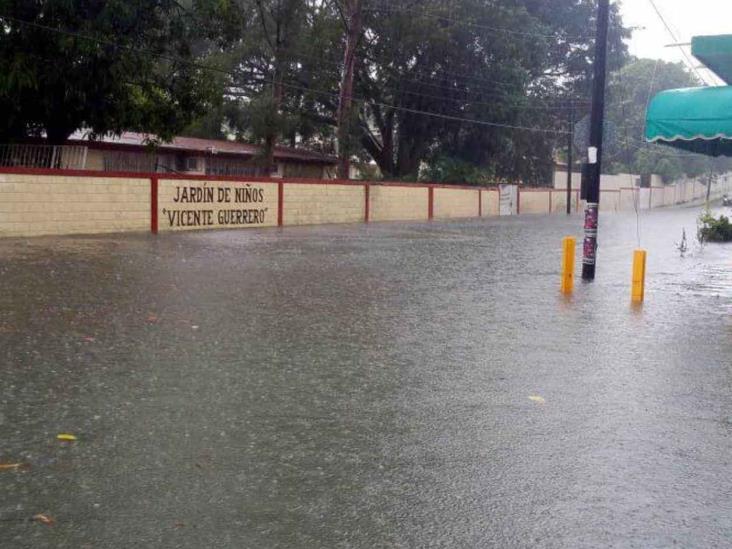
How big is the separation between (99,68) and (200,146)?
1392cm

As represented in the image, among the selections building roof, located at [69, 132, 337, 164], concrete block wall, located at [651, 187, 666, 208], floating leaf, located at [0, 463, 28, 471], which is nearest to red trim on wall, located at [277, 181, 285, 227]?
building roof, located at [69, 132, 337, 164]

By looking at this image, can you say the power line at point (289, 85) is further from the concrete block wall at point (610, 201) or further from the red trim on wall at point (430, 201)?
the concrete block wall at point (610, 201)

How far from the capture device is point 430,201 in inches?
1672

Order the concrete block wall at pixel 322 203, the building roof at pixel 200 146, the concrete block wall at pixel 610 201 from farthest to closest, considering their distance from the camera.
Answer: the concrete block wall at pixel 610 201, the concrete block wall at pixel 322 203, the building roof at pixel 200 146

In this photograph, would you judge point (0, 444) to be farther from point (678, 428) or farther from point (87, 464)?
point (678, 428)

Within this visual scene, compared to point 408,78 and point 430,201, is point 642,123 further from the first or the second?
point 430,201

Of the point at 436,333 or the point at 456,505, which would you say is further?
the point at 436,333

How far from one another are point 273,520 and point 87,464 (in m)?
1.35

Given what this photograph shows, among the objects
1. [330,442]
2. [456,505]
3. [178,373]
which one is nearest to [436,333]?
[178,373]

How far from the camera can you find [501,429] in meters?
5.70

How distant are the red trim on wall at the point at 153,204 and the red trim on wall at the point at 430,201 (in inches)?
762

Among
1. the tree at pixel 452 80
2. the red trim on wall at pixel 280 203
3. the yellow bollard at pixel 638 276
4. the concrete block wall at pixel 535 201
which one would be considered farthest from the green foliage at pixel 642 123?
the yellow bollard at pixel 638 276

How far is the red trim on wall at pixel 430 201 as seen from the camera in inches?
1666

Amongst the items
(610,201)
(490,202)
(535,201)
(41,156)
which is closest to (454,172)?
(490,202)
